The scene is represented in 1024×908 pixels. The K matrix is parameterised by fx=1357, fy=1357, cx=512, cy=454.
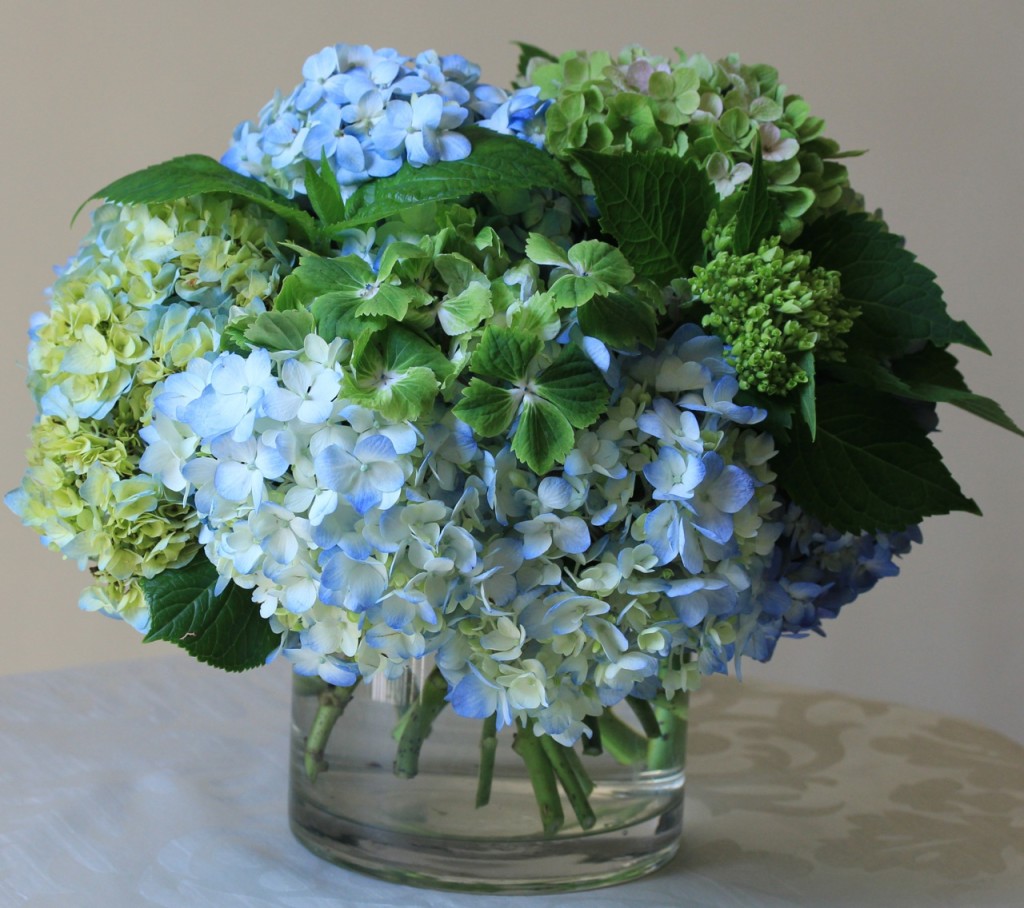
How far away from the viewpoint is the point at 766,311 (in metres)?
0.56

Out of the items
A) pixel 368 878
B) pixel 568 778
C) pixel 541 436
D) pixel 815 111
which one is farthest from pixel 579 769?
pixel 815 111

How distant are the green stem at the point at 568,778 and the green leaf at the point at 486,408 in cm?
22

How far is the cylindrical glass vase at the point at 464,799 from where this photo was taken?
68 centimetres

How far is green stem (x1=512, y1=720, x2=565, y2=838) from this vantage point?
2.25 ft

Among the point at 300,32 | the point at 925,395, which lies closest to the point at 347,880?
the point at 925,395

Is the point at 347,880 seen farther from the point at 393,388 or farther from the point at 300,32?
the point at 300,32

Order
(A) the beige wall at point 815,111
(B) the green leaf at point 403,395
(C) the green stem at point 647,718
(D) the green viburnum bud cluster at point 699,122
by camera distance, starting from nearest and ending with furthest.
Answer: (B) the green leaf at point 403,395, (D) the green viburnum bud cluster at point 699,122, (C) the green stem at point 647,718, (A) the beige wall at point 815,111

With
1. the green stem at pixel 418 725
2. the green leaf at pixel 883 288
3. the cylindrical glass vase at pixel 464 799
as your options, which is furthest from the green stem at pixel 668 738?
the green leaf at pixel 883 288

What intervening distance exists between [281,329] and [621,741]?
0.31 metres

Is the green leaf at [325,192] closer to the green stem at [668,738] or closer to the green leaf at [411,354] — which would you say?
the green leaf at [411,354]

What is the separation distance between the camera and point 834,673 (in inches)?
72.2

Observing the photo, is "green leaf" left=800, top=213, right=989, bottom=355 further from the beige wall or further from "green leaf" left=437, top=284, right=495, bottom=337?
the beige wall

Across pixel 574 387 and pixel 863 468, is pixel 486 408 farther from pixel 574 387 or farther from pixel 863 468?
pixel 863 468

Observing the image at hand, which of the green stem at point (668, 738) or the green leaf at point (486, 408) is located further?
the green stem at point (668, 738)
